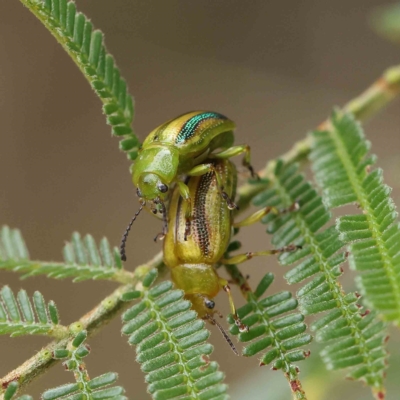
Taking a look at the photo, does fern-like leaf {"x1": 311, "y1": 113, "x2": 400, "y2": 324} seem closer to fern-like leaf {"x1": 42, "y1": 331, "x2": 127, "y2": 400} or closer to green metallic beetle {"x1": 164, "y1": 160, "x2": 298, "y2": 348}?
green metallic beetle {"x1": 164, "y1": 160, "x2": 298, "y2": 348}

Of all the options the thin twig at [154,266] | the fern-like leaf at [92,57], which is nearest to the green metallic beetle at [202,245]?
the thin twig at [154,266]

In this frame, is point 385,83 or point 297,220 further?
point 385,83

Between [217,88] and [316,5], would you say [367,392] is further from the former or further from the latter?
[316,5]

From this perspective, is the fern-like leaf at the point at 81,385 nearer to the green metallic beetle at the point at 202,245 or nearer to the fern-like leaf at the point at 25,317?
the fern-like leaf at the point at 25,317

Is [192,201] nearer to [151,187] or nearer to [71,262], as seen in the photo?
[151,187]

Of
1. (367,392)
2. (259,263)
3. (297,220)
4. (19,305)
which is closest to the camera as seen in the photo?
(19,305)

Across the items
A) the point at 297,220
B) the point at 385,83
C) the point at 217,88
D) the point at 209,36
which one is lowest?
the point at 297,220

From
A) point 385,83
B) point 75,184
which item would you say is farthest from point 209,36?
point 385,83
